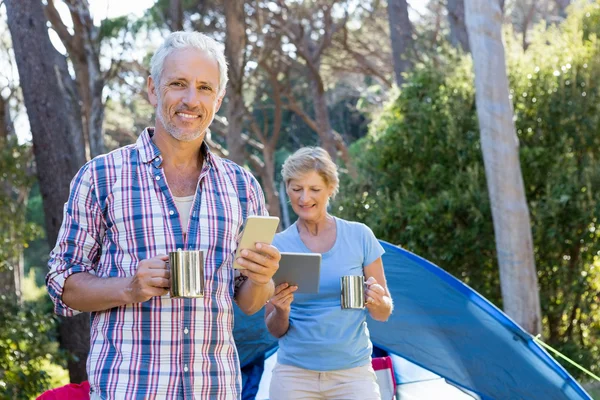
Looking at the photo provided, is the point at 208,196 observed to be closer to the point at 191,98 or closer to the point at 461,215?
the point at 191,98

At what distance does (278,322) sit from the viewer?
3.46 meters

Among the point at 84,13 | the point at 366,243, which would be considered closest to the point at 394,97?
the point at 84,13

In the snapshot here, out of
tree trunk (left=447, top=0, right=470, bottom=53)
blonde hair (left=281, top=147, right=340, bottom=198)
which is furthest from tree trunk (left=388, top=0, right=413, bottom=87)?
blonde hair (left=281, top=147, right=340, bottom=198)

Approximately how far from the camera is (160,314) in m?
2.07

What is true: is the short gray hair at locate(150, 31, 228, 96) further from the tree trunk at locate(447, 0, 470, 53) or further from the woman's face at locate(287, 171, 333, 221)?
the tree trunk at locate(447, 0, 470, 53)

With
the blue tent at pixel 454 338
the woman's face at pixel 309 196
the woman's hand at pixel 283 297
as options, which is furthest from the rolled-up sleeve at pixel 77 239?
the blue tent at pixel 454 338

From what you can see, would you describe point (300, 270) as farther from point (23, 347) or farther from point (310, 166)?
point (23, 347)

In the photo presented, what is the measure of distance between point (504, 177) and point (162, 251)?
519 cm

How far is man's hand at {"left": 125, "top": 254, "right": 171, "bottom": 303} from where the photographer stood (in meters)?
1.93

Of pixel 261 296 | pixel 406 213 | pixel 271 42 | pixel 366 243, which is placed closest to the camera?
pixel 261 296

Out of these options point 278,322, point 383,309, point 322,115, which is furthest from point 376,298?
point 322,115

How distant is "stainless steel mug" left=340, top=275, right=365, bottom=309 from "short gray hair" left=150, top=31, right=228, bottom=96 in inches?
49.8

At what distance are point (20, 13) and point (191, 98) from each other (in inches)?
242

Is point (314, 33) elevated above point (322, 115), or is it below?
above
